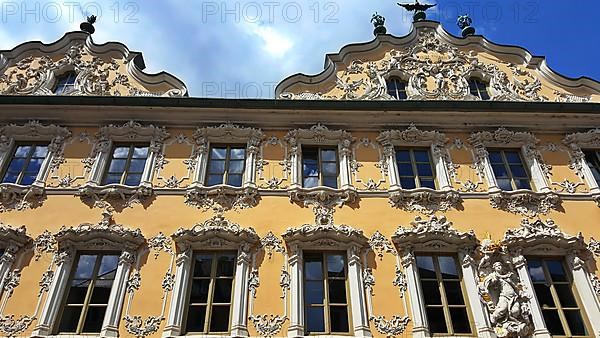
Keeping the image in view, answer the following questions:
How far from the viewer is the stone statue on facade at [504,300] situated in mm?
9664

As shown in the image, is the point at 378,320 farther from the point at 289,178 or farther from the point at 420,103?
the point at 420,103

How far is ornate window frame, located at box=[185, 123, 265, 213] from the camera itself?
11969mm

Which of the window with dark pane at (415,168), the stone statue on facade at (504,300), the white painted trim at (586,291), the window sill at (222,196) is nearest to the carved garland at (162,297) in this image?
the window sill at (222,196)

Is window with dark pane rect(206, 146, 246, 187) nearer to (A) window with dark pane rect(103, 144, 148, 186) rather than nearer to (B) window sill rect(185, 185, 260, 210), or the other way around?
(B) window sill rect(185, 185, 260, 210)

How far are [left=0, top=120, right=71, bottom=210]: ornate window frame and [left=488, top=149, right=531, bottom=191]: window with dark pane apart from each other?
1063 centimetres

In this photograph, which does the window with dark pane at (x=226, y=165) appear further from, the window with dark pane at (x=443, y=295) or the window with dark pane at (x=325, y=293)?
the window with dark pane at (x=443, y=295)

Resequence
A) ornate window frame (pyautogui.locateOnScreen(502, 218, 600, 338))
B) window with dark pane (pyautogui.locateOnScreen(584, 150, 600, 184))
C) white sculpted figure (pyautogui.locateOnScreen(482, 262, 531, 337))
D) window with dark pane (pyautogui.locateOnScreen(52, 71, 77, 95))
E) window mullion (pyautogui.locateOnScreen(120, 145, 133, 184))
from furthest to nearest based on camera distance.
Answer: window with dark pane (pyautogui.locateOnScreen(52, 71, 77, 95)) < window with dark pane (pyautogui.locateOnScreen(584, 150, 600, 184)) < window mullion (pyautogui.locateOnScreen(120, 145, 133, 184)) < ornate window frame (pyautogui.locateOnScreen(502, 218, 600, 338)) < white sculpted figure (pyautogui.locateOnScreen(482, 262, 531, 337))

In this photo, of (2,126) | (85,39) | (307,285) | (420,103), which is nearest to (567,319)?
(307,285)

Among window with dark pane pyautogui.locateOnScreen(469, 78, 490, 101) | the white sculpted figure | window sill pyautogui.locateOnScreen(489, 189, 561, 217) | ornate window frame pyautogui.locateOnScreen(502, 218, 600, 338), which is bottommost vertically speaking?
the white sculpted figure

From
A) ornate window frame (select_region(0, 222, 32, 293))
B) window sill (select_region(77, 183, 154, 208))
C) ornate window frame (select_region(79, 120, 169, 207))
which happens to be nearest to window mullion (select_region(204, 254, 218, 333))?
window sill (select_region(77, 183, 154, 208))

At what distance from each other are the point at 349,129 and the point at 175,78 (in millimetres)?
5133

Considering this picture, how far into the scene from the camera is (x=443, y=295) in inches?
410

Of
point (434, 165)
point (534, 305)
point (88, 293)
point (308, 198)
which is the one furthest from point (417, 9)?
point (88, 293)

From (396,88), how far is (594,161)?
17.8 feet
